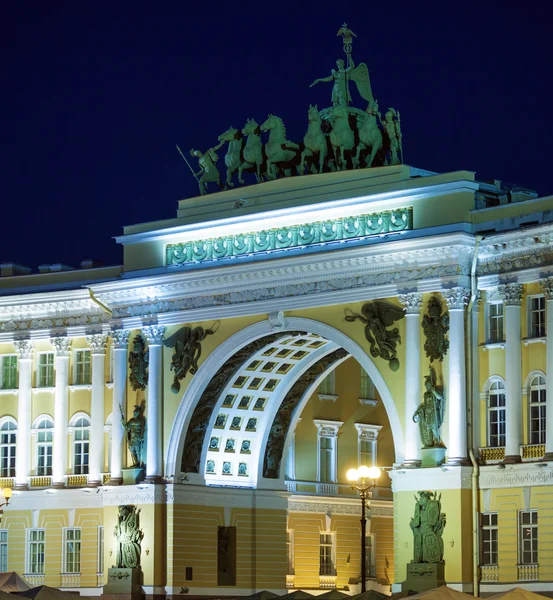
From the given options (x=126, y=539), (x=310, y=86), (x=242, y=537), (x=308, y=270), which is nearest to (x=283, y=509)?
(x=242, y=537)

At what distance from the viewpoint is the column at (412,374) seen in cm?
4619

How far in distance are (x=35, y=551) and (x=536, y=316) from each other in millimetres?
20434

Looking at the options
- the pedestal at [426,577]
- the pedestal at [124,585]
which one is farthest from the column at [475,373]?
the pedestal at [124,585]

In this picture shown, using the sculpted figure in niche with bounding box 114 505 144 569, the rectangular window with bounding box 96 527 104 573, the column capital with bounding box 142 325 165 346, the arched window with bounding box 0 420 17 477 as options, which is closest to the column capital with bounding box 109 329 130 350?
the column capital with bounding box 142 325 165 346

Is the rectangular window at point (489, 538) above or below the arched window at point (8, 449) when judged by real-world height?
below

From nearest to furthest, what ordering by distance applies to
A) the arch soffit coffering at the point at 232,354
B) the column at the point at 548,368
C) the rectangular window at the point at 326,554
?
the column at the point at 548,368
the arch soffit coffering at the point at 232,354
the rectangular window at the point at 326,554

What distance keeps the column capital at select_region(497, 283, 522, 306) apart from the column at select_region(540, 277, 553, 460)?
88 cm

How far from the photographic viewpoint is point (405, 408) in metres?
46.5

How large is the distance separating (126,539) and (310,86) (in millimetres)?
15134

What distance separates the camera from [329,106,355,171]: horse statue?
49188 mm

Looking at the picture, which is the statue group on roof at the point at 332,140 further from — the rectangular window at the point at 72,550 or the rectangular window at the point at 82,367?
the rectangular window at the point at 72,550

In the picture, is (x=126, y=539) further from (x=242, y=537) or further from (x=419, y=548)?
(x=419, y=548)

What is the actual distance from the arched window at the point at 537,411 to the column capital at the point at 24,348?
19.4 metres

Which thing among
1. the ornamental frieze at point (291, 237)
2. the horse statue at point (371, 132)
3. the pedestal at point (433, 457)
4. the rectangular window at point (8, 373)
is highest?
the horse statue at point (371, 132)
